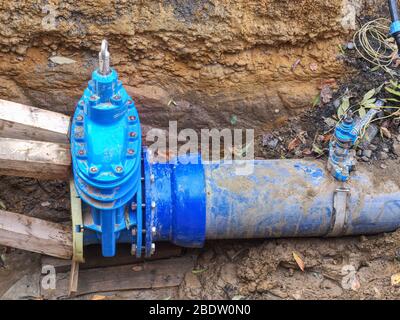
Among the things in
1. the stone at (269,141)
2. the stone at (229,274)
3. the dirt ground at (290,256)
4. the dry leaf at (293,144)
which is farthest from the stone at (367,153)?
the stone at (229,274)

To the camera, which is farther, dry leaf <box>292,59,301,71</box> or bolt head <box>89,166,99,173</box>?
dry leaf <box>292,59,301,71</box>

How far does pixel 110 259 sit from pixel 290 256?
0.94 m

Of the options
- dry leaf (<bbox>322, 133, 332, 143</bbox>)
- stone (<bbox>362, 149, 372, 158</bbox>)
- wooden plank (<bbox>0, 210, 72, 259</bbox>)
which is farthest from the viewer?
dry leaf (<bbox>322, 133, 332, 143</bbox>)

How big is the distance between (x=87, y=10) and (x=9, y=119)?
0.71 metres

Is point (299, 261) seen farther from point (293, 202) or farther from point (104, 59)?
point (104, 59)

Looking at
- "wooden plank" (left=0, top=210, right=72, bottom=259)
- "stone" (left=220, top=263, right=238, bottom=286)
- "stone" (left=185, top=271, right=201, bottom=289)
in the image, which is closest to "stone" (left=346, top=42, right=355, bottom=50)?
"stone" (left=220, top=263, right=238, bottom=286)

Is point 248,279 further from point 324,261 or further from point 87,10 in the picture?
point 87,10

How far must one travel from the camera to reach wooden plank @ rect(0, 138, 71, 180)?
8.77 ft

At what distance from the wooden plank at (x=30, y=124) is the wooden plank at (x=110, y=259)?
0.70 metres

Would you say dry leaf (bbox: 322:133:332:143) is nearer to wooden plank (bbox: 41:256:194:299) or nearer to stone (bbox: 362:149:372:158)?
stone (bbox: 362:149:372:158)

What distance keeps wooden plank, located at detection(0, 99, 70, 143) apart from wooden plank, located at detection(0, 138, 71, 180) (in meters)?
0.11

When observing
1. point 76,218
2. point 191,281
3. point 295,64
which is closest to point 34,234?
point 76,218

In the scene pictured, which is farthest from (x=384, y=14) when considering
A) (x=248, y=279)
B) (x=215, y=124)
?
(x=248, y=279)

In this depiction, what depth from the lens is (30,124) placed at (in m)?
2.80
